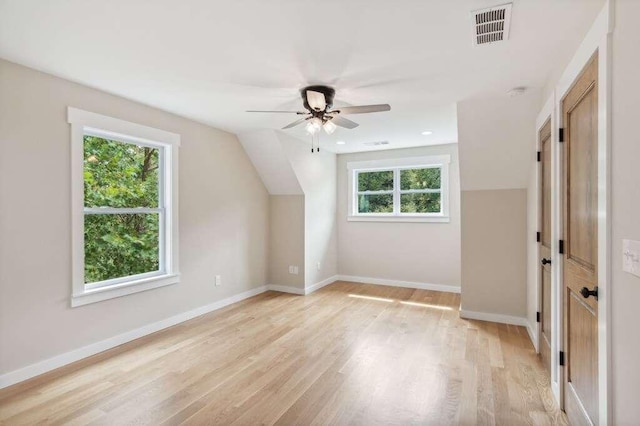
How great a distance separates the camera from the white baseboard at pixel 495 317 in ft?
12.7

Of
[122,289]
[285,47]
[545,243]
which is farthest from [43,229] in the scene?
[545,243]

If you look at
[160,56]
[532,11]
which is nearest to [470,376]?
[532,11]

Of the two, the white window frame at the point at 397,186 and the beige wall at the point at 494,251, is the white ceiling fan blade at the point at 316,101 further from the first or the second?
the white window frame at the point at 397,186

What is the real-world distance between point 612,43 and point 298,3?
4.93 ft

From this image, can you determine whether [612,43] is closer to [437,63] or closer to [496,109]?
[437,63]

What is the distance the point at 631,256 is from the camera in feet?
4.28

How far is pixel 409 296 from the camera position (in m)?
5.13

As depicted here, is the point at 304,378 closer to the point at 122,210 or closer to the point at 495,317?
the point at 122,210

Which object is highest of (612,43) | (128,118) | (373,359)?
(128,118)

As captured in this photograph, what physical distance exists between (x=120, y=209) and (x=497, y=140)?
13.2 feet

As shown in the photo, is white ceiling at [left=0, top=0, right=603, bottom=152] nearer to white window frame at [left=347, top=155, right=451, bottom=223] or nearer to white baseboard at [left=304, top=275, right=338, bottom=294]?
white window frame at [left=347, top=155, right=451, bottom=223]

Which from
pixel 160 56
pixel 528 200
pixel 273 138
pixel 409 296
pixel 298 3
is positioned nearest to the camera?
pixel 298 3

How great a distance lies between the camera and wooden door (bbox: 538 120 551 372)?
8.95ft

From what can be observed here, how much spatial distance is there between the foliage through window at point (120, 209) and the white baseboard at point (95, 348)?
60 centimetres
